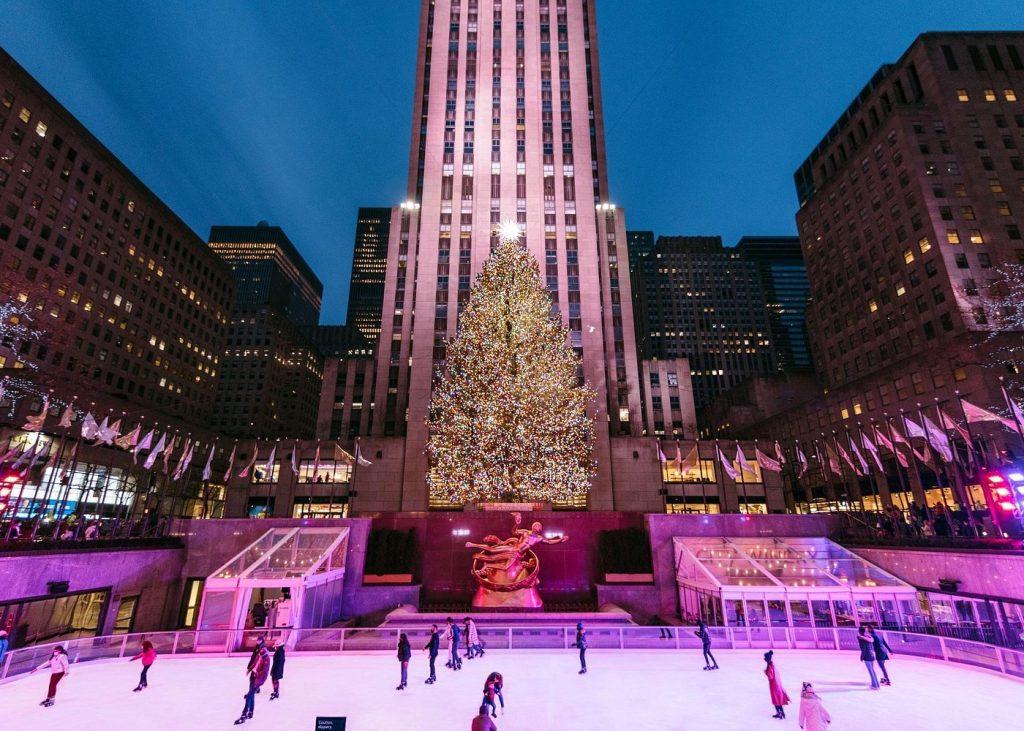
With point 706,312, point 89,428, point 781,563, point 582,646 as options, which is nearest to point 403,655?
point 582,646

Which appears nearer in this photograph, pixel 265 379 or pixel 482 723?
pixel 482 723

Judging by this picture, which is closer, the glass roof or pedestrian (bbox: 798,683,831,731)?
pedestrian (bbox: 798,683,831,731)

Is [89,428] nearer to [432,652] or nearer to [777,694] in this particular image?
[432,652]

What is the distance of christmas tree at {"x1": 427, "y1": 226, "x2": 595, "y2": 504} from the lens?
1328 inches

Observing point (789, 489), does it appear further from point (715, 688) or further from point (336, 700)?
point (336, 700)

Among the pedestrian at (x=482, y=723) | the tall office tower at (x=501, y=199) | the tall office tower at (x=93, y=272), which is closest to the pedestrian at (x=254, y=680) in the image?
the pedestrian at (x=482, y=723)

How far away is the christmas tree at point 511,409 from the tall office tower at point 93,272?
176 feet

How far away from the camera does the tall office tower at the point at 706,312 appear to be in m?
133

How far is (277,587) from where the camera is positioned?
22594 millimetres

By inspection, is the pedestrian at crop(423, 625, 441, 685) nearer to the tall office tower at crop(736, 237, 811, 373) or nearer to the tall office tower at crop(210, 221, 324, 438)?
the tall office tower at crop(210, 221, 324, 438)

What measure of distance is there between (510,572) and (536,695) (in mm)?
13703

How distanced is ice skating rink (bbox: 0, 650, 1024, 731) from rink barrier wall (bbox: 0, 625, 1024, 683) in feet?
1.54

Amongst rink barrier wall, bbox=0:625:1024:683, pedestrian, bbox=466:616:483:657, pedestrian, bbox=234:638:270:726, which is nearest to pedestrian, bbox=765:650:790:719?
rink barrier wall, bbox=0:625:1024:683

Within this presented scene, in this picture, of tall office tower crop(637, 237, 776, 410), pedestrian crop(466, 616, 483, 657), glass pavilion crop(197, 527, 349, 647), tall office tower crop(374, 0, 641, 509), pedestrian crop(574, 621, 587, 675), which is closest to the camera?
pedestrian crop(574, 621, 587, 675)
